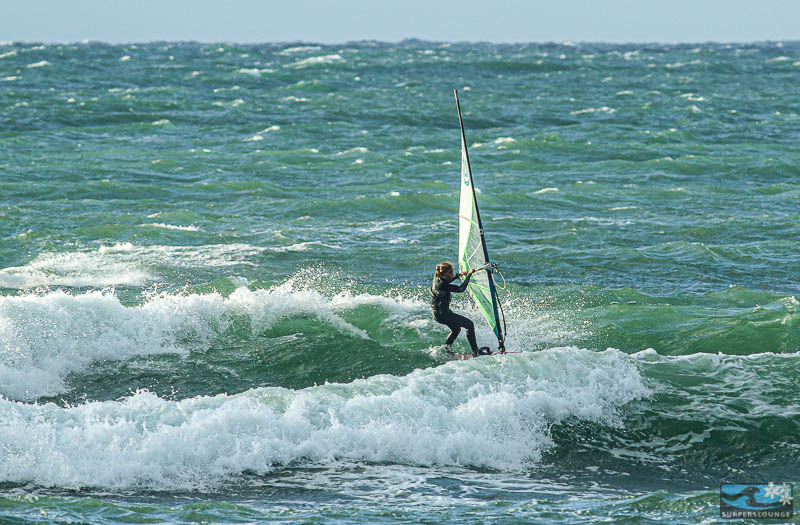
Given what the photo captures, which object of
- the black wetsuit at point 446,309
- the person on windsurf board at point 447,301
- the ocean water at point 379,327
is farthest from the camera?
the black wetsuit at point 446,309

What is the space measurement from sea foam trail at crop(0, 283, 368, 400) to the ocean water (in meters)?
0.05

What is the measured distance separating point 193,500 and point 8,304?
7159 millimetres

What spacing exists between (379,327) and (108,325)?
450cm

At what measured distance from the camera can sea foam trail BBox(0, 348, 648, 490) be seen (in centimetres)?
1088

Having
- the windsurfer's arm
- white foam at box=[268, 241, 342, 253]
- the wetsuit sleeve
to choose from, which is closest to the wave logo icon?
the windsurfer's arm

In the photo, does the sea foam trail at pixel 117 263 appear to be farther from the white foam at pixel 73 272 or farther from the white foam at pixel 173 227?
the white foam at pixel 173 227

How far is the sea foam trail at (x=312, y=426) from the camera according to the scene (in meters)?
10.9

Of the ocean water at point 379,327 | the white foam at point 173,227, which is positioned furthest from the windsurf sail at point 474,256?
the white foam at point 173,227

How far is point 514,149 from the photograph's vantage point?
3800 cm

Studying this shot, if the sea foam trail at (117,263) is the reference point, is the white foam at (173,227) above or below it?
above

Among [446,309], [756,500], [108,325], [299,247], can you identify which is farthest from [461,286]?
[299,247]

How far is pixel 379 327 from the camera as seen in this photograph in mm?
17062

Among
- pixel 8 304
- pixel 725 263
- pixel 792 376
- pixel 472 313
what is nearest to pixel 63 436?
pixel 8 304

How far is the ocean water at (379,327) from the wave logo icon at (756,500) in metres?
0.24
